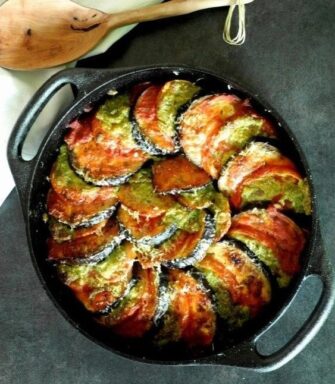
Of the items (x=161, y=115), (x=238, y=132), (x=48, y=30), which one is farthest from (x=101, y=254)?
(x=48, y=30)

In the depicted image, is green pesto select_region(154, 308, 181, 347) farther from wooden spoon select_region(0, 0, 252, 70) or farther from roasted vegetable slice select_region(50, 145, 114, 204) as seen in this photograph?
wooden spoon select_region(0, 0, 252, 70)

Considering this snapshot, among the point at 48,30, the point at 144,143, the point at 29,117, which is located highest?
the point at 48,30

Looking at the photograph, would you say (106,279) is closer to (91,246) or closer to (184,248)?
(91,246)

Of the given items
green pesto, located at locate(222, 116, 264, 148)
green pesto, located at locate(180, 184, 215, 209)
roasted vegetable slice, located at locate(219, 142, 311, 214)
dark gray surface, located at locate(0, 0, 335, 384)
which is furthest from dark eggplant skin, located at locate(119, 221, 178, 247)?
dark gray surface, located at locate(0, 0, 335, 384)

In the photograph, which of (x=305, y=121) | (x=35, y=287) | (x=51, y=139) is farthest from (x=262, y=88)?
(x=35, y=287)

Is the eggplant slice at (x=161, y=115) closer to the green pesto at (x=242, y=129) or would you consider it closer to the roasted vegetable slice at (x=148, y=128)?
the roasted vegetable slice at (x=148, y=128)
